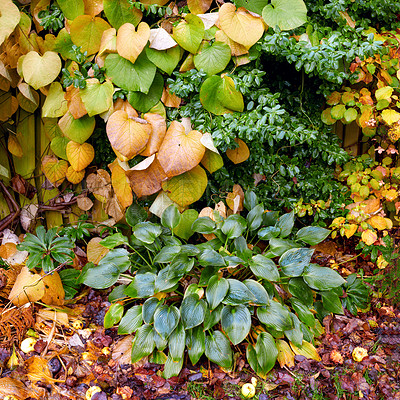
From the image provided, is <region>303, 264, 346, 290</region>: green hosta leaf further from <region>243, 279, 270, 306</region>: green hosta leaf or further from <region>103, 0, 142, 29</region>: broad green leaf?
<region>103, 0, 142, 29</region>: broad green leaf

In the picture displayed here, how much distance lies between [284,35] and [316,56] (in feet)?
0.56

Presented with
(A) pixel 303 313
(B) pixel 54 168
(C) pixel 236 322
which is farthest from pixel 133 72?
(A) pixel 303 313

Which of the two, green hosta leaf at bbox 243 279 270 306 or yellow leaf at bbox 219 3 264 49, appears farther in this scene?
yellow leaf at bbox 219 3 264 49

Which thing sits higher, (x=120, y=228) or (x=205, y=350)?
(x=205, y=350)

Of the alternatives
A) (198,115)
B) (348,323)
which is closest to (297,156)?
(198,115)

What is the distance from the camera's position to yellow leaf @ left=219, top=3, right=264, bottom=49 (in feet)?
5.38

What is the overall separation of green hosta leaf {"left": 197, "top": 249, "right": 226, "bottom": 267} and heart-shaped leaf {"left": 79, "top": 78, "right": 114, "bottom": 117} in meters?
0.86

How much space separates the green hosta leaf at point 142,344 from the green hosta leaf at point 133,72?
1.07 metres

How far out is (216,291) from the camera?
1.39 metres

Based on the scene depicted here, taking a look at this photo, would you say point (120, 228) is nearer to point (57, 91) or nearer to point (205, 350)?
point (57, 91)

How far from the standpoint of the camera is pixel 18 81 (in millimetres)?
2053

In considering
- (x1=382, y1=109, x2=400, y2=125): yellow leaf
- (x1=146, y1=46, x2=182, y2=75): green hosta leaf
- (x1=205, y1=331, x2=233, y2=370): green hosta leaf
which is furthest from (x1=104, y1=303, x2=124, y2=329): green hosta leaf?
(x1=382, y1=109, x2=400, y2=125): yellow leaf

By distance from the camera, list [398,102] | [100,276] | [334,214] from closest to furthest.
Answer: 1. [100,276]
2. [398,102]
3. [334,214]

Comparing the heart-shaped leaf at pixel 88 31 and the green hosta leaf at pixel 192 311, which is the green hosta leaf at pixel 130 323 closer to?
the green hosta leaf at pixel 192 311
